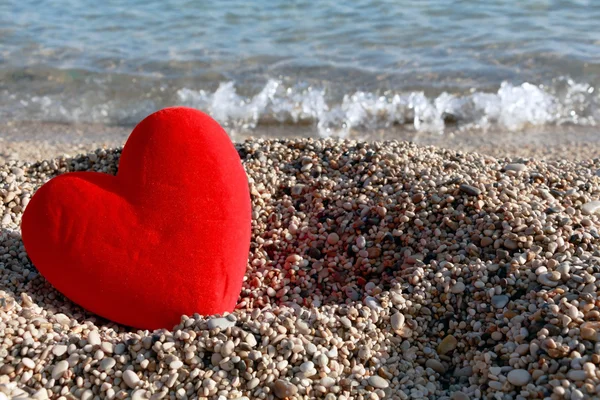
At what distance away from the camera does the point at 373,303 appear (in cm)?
291

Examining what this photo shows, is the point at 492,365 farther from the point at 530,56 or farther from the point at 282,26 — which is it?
the point at 282,26

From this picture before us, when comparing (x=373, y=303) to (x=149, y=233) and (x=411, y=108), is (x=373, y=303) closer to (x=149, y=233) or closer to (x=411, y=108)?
(x=149, y=233)

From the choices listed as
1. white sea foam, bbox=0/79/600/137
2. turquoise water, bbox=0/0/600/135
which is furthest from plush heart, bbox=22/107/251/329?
turquoise water, bbox=0/0/600/135

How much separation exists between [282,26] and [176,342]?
770 cm

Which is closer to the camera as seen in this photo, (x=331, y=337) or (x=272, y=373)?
(x=272, y=373)

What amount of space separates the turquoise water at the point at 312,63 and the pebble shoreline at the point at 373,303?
363 cm

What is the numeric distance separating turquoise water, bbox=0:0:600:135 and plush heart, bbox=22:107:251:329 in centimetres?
422

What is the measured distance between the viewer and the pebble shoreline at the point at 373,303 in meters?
2.50

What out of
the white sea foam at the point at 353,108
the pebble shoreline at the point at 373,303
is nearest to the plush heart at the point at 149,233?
the pebble shoreline at the point at 373,303

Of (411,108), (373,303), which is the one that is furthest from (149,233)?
(411,108)

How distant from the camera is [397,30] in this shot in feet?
30.5

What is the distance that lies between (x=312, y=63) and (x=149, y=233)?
5.81 m

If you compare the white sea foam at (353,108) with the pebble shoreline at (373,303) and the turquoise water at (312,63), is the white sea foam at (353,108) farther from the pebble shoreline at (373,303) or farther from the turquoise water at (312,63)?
the pebble shoreline at (373,303)

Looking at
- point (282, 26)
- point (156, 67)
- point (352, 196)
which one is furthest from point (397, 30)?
point (352, 196)
